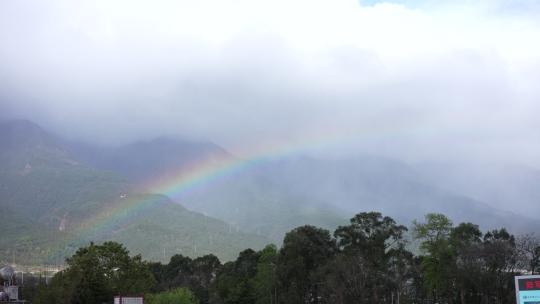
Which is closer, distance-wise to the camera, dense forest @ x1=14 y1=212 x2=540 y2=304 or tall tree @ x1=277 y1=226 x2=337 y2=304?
dense forest @ x1=14 y1=212 x2=540 y2=304

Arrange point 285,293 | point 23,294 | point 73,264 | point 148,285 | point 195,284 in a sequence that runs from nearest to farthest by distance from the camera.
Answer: point 73,264 → point 148,285 → point 285,293 → point 23,294 → point 195,284

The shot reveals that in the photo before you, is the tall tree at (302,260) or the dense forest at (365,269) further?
the tall tree at (302,260)

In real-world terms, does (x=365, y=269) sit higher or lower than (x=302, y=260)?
lower

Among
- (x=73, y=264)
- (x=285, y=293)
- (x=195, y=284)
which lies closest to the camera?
(x=73, y=264)

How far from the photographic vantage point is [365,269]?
91438mm

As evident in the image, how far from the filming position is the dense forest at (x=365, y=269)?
8544 centimetres

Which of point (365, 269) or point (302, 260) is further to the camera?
point (302, 260)

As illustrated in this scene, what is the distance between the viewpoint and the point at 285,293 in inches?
4129

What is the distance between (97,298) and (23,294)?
111 feet

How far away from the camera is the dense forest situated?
85.4m

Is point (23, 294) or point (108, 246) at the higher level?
point (108, 246)

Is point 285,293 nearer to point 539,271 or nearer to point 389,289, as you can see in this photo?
point 389,289

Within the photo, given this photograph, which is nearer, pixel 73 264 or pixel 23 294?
pixel 73 264

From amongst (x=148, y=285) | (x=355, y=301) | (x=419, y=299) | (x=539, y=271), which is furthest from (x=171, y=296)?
(x=539, y=271)
